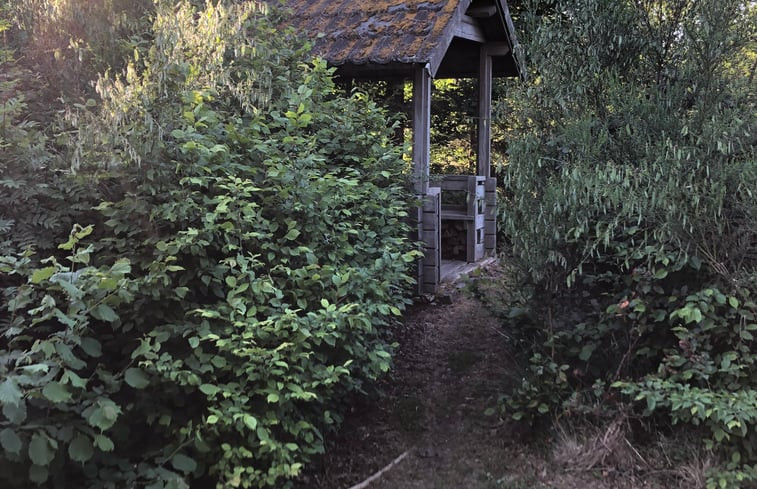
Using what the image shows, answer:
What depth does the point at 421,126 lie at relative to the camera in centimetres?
687

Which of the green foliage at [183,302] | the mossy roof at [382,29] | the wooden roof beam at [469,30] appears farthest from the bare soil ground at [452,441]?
the wooden roof beam at [469,30]

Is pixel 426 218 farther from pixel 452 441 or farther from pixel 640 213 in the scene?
pixel 640 213

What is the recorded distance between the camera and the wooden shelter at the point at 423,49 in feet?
20.7

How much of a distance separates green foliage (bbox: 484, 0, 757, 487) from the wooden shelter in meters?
1.58

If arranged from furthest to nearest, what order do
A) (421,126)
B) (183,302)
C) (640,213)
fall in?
1. (421,126)
2. (640,213)
3. (183,302)

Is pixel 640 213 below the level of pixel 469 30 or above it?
below

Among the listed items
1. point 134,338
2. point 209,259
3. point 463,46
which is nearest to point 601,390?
point 209,259

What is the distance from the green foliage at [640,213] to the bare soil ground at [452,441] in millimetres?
270

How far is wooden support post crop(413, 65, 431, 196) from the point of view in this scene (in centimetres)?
655

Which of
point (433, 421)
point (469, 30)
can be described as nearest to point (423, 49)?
point (469, 30)

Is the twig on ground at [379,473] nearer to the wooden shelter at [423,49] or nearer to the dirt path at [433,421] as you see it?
the dirt path at [433,421]

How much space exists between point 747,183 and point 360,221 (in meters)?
2.32

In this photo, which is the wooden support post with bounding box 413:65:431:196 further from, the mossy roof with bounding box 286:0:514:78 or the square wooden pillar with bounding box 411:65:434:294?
the mossy roof with bounding box 286:0:514:78

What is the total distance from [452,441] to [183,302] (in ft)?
6.50
